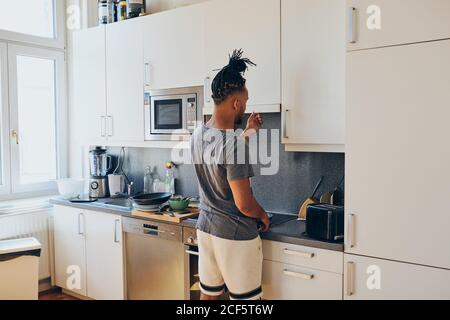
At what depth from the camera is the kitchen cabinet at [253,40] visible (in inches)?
93.0

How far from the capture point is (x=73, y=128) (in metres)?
3.85

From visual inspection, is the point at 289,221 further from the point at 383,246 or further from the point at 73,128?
the point at 73,128

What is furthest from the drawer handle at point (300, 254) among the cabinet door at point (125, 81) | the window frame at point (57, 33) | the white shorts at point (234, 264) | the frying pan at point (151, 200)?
→ the window frame at point (57, 33)

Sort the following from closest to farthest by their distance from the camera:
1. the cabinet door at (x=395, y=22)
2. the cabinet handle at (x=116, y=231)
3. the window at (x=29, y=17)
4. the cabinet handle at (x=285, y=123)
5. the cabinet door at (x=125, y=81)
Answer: the cabinet door at (x=395, y=22) < the cabinet handle at (x=285, y=123) < the cabinet handle at (x=116, y=231) < the cabinet door at (x=125, y=81) < the window at (x=29, y=17)

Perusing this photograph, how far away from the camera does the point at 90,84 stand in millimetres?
→ 3381

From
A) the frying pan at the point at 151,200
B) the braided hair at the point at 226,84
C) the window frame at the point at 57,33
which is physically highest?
the window frame at the point at 57,33

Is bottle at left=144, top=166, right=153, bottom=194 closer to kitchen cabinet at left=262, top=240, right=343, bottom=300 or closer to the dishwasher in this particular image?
the dishwasher

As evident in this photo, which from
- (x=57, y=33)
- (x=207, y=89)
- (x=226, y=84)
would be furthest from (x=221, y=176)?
(x=57, y=33)

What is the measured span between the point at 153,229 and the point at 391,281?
4.77 ft

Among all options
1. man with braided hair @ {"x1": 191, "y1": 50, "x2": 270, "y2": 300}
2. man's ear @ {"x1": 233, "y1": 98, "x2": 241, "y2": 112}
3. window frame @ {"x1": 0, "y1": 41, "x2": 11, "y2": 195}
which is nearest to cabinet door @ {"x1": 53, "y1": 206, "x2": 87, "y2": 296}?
window frame @ {"x1": 0, "y1": 41, "x2": 11, "y2": 195}

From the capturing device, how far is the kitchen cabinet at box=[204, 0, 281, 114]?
236 cm

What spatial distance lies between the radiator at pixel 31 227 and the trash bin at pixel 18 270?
48 centimetres

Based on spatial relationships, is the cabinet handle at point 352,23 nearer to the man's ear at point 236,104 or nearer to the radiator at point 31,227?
the man's ear at point 236,104
